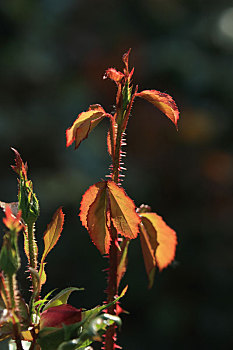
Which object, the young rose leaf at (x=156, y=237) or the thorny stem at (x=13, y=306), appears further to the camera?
the young rose leaf at (x=156, y=237)

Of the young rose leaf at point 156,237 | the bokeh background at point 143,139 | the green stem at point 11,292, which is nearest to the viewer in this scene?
the green stem at point 11,292

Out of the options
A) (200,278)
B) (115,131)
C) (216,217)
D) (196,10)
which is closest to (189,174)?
(216,217)

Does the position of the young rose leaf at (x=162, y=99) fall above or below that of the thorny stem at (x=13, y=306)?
above

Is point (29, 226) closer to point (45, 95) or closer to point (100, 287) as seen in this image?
point (100, 287)

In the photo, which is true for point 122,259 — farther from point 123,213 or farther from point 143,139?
point 143,139

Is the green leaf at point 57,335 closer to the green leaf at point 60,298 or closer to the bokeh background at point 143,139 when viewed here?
the green leaf at point 60,298

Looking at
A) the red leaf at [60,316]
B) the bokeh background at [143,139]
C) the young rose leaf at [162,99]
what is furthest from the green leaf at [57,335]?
the bokeh background at [143,139]

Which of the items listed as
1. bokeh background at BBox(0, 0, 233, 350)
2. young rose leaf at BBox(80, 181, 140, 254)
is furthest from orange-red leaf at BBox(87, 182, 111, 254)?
bokeh background at BBox(0, 0, 233, 350)
